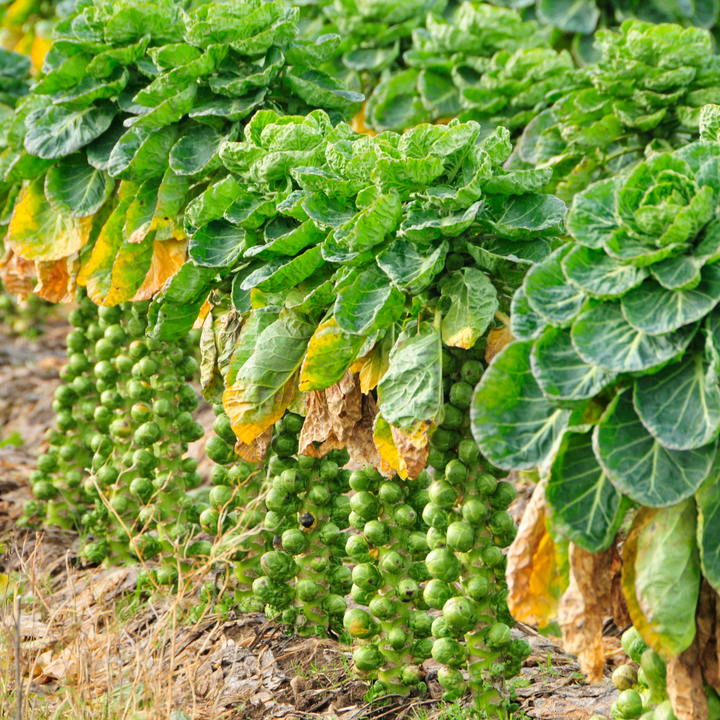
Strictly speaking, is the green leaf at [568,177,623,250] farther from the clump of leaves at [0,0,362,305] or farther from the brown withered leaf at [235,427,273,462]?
the clump of leaves at [0,0,362,305]

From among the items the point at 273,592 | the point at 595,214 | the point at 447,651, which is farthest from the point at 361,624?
the point at 595,214

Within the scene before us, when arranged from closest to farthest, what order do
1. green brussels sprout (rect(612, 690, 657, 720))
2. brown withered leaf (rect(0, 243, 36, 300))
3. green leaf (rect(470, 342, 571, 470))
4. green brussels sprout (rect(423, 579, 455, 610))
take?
1. green leaf (rect(470, 342, 571, 470))
2. green brussels sprout (rect(612, 690, 657, 720))
3. green brussels sprout (rect(423, 579, 455, 610))
4. brown withered leaf (rect(0, 243, 36, 300))

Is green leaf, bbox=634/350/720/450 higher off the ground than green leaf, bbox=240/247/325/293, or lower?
lower

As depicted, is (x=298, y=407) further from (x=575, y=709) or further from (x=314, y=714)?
(x=575, y=709)

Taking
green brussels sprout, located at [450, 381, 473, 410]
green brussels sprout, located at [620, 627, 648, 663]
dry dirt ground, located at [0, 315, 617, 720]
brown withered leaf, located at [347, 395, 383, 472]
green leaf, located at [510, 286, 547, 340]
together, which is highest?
green leaf, located at [510, 286, 547, 340]

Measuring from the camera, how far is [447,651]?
5.72 feet

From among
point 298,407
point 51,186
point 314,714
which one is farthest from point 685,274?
point 51,186

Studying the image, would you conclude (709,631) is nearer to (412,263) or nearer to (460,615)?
(460,615)

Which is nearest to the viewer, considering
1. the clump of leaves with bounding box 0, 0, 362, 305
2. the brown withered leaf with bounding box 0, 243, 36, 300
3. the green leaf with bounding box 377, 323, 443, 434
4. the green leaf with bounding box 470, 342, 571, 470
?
the green leaf with bounding box 470, 342, 571, 470

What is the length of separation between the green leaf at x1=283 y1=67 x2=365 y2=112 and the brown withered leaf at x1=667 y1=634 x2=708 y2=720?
1.85 metres

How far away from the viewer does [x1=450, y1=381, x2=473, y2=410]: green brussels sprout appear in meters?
1.77

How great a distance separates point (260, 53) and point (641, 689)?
197cm

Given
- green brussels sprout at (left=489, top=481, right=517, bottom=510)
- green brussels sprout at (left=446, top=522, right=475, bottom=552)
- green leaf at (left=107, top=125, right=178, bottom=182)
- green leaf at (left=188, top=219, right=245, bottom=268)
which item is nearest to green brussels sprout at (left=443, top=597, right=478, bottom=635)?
green brussels sprout at (left=446, top=522, right=475, bottom=552)

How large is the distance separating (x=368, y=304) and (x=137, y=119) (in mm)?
1074
